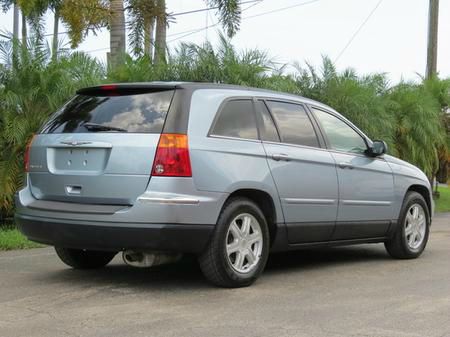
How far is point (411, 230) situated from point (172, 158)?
376 centimetres

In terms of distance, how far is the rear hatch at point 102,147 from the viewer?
5551mm

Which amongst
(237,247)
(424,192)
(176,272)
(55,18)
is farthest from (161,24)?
(237,247)

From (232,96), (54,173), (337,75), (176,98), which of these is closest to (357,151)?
(232,96)

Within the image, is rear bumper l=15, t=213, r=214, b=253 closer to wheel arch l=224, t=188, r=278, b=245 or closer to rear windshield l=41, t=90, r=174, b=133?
wheel arch l=224, t=188, r=278, b=245

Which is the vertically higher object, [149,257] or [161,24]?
[161,24]

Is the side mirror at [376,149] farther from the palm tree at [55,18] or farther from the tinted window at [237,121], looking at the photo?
the palm tree at [55,18]

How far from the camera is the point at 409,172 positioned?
318 inches

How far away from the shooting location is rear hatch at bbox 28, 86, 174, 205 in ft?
18.2

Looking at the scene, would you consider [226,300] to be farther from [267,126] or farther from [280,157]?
[267,126]

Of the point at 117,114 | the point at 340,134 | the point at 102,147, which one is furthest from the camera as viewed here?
the point at 340,134

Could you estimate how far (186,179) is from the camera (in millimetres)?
5527

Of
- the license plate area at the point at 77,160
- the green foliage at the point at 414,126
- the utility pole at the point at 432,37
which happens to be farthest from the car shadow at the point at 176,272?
the utility pole at the point at 432,37

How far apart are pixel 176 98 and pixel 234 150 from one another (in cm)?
67

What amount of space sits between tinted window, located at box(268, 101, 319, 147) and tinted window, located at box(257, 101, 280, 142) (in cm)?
8
